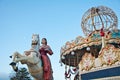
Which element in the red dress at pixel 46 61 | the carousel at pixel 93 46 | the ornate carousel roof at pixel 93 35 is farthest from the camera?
the ornate carousel roof at pixel 93 35

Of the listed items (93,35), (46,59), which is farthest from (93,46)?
(46,59)

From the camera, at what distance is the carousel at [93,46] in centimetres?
1057

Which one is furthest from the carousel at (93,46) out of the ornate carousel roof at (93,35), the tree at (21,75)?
the tree at (21,75)

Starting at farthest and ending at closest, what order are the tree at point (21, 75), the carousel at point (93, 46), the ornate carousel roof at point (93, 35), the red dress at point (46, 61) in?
1. the tree at point (21, 75)
2. the ornate carousel roof at point (93, 35)
3. the carousel at point (93, 46)
4. the red dress at point (46, 61)

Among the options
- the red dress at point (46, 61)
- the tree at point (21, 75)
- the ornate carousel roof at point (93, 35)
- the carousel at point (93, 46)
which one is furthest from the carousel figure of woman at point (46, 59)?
the tree at point (21, 75)

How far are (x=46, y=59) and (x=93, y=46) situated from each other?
9.92 meters

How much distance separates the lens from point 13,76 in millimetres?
26797

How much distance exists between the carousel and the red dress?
13.7ft

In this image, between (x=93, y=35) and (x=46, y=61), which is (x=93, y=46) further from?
(x=46, y=61)

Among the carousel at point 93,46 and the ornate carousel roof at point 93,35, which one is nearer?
the carousel at point 93,46

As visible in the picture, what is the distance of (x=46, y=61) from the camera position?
660 centimetres

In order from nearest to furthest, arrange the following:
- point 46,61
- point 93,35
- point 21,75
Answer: point 46,61 < point 93,35 < point 21,75

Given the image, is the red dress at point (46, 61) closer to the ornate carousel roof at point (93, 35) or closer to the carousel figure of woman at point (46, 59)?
the carousel figure of woman at point (46, 59)

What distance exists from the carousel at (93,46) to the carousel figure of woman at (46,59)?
4167mm
